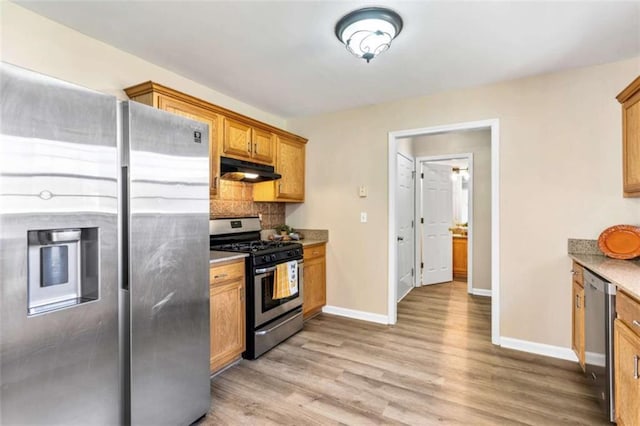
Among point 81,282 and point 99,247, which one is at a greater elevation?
point 99,247

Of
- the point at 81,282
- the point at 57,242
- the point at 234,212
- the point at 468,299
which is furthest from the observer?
the point at 468,299

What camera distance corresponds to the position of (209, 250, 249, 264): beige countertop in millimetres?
2279

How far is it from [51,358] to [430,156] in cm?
491

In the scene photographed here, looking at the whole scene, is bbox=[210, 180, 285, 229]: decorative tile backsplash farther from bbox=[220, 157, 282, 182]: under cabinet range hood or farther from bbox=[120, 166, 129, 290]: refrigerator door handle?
bbox=[120, 166, 129, 290]: refrigerator door handle

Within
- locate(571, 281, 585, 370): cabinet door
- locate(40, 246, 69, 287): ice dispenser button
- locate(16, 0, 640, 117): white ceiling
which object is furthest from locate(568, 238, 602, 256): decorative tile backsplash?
locate(40, 246, 69, 287): ice dispenser button

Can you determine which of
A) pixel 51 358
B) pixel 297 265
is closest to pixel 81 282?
pixel 51 358

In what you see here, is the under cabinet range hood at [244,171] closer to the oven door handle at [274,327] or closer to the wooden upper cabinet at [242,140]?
the wooden upper cabinet at [242,140]

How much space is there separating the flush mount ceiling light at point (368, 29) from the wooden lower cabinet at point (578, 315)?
2190 millimetres

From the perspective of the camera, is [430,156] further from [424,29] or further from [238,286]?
[238,286]

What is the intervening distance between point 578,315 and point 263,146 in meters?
3.14

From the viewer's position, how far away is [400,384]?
2.23 m

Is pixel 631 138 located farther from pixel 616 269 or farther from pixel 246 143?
pixel 246 143

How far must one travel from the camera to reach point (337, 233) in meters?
3.75

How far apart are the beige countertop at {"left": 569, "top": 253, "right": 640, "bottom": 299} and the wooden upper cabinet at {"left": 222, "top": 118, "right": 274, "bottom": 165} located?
2844 millimetres
